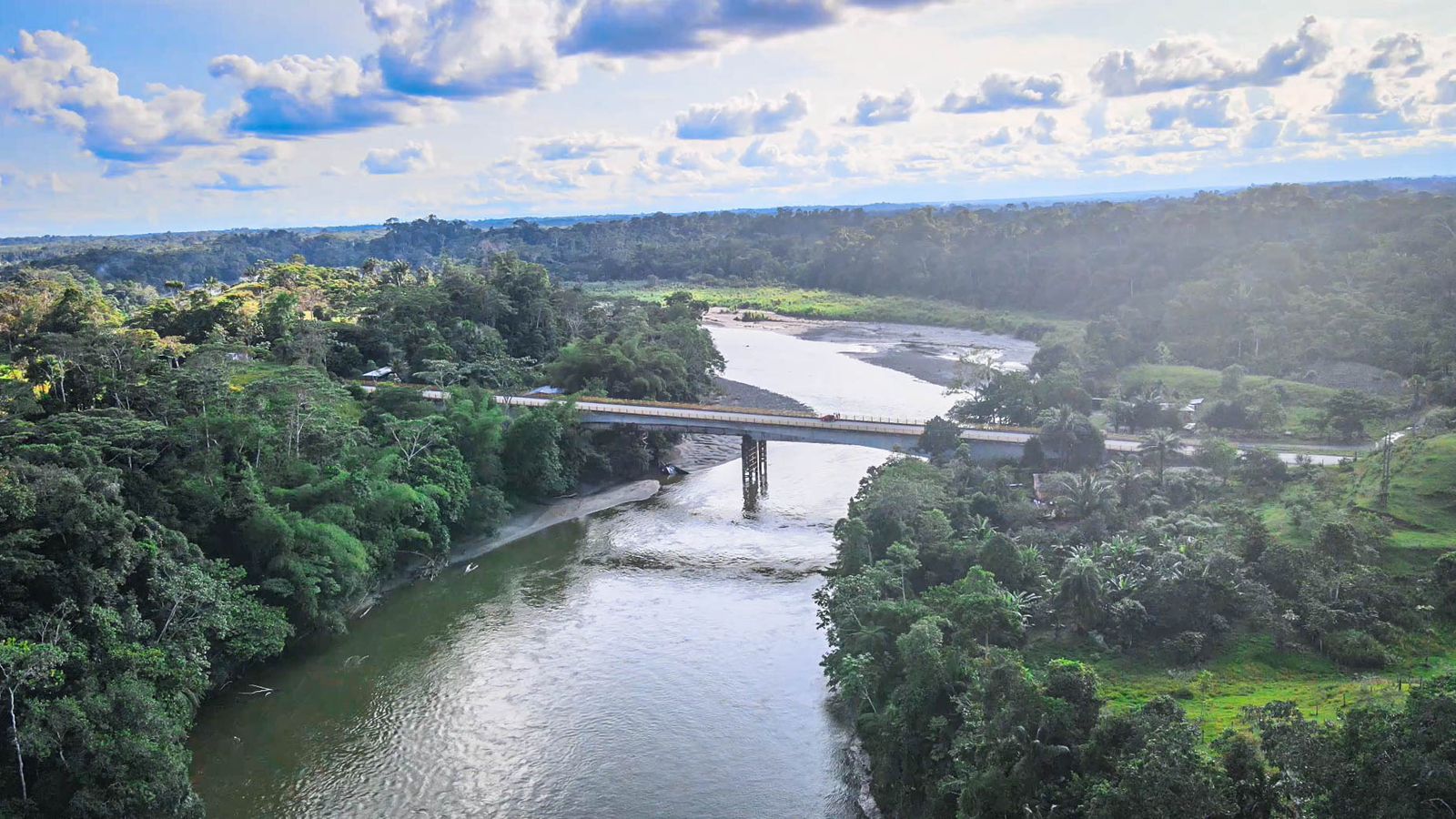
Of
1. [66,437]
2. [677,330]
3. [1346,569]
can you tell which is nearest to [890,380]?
[677,330]

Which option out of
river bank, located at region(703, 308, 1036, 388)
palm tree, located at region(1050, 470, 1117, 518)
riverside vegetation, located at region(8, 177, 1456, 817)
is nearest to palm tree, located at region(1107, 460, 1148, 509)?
riverside vegetation, located at region(8, 177, 1456, 817)

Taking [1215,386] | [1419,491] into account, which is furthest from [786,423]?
[1215,386]

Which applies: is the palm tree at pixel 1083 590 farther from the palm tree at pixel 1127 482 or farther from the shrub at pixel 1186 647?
the palm tree at pixel 1127 482

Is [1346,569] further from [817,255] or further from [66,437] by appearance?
[817,255]

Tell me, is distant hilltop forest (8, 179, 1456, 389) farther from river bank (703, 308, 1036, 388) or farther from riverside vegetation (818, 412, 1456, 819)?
riverside vegetation (818, 412, 1456, 819)

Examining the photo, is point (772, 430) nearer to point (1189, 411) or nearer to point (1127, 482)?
point (1127, 482)

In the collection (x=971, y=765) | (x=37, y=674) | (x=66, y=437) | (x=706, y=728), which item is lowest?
(x=706, y=728)
